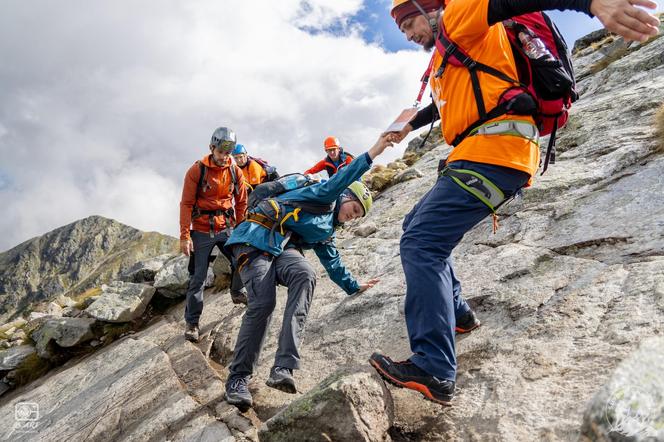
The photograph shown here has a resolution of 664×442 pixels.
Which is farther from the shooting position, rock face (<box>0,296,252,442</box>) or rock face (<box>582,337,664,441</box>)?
rock face (<box>0,296,252,442</box>)

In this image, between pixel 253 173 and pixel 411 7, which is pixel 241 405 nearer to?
pixel 411 7

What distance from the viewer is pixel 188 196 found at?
8547 millimetres

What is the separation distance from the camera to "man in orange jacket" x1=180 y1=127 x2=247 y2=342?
8516 millimetres

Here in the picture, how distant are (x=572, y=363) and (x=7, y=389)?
11804 mm

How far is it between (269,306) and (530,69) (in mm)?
3838

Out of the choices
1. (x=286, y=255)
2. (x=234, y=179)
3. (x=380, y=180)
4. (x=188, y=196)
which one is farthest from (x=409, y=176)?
→ (x=286, y=255)

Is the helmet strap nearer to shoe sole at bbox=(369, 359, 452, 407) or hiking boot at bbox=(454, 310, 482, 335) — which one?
hiking boot at bbox=(454, 310, 482, 335)

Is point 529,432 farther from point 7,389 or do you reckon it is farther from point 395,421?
point 7,389

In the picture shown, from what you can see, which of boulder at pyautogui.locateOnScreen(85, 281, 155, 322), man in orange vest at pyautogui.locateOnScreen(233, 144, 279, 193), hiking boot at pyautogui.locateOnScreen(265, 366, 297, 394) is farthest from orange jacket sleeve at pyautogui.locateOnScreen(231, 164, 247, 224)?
hiking boot at pyautogui.locateOnScreen(265, 366, 297, 394)

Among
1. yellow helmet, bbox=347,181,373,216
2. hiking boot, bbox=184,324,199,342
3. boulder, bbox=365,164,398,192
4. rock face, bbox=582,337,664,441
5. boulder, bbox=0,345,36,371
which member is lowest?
rock face, bbox=582,337,664,441

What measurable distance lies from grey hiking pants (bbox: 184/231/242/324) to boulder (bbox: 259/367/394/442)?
5.26 m

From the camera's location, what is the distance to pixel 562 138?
9.72 m

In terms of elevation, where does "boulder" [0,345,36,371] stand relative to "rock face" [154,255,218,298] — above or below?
above

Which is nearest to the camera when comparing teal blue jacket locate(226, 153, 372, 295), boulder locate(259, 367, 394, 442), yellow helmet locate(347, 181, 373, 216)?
boulder locate(259, 367, 394, 442)
